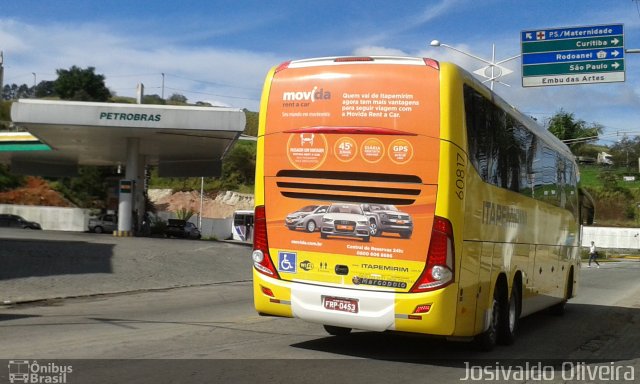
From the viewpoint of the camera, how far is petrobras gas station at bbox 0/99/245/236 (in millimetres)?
29062

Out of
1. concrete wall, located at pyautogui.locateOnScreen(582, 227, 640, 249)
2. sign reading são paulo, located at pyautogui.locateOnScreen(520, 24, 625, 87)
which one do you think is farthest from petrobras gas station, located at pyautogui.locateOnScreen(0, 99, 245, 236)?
concrete wall, located at pyautogui.locateOnScreen(582, 227, 640, 249)

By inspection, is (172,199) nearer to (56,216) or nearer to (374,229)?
(56,216)

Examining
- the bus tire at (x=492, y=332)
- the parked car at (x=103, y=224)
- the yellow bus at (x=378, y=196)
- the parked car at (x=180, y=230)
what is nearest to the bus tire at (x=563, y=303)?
the bus tire at (x=492, y=332)

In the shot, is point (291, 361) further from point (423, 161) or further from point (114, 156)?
point (114, 156)

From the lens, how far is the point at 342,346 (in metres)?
9.30

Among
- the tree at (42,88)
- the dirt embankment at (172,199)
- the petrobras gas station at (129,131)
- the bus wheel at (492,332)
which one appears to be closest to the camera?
the bus wheel at (492,332)

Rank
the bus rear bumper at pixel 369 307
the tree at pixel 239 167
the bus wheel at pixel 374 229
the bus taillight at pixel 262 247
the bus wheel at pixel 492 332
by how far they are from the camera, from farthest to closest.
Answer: the tree at pixel 239 167 < the bus wheel at pixel 492 332 < the bus taillight at pixel 262 247 < the bus wheel at pixel 374 229 < the bus rear bumper at pixel 369 307

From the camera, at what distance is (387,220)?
798 cm

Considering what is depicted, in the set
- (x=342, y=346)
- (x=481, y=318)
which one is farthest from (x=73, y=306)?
(x=481, y=318)

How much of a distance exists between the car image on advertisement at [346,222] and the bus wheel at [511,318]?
3.16 m

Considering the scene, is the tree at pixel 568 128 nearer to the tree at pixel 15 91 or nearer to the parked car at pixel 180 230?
the parked car at pixel 180 230

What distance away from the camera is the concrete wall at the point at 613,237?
222 ft

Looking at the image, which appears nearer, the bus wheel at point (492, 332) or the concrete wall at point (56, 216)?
the bus wheel at point (492, 332)

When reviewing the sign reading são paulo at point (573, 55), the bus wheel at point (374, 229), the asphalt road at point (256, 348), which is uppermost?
the sign reading são paulo at point (573, 55)
